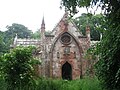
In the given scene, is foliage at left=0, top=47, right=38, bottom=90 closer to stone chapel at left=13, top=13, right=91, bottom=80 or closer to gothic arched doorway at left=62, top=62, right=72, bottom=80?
stone chapel at left=13, top=13, right=91, bottom=80

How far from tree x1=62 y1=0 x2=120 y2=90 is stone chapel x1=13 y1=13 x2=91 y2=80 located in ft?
63.4

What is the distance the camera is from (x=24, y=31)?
226 feet

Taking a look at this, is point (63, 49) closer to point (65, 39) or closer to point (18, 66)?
point (65, 39)

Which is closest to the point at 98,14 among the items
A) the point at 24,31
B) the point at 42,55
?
the point at 42,55

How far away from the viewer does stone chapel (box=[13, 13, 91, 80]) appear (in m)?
29.4

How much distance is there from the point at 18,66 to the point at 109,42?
26.3ft

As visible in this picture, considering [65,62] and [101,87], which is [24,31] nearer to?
[65,62]

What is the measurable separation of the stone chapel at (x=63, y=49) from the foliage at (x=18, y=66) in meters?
12.0

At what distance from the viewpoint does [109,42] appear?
376 inches

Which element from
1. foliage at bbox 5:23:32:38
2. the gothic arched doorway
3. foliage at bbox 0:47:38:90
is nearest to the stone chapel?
the gothic arched doorway

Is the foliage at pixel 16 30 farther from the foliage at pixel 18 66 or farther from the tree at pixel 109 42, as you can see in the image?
the tree at pixel 109 42

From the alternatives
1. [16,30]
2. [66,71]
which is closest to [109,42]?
[66,71]

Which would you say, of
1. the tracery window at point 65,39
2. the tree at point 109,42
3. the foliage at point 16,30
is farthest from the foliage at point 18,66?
the foliage at point 16,30

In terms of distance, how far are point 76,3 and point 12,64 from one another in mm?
7883
